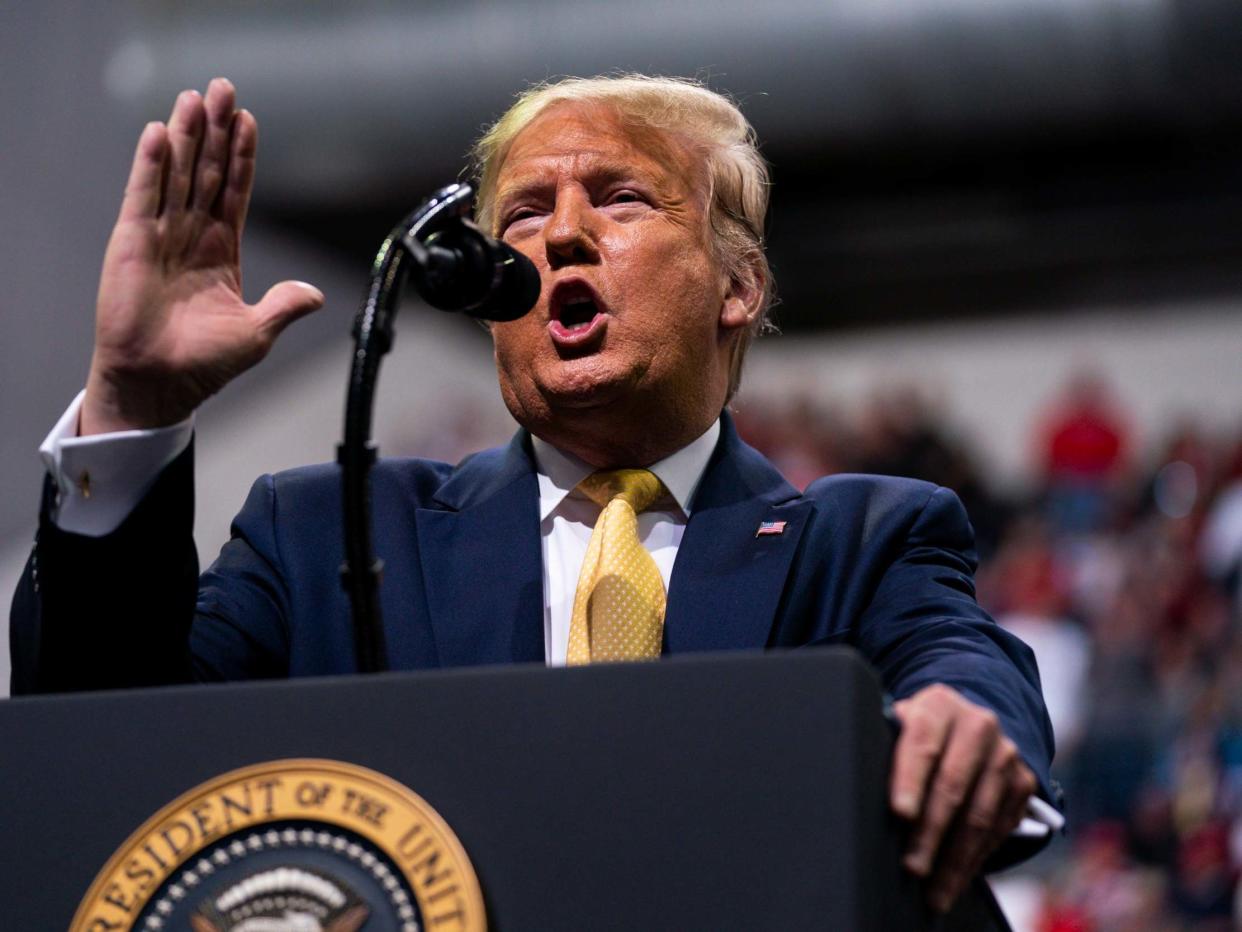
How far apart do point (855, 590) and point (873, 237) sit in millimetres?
6534

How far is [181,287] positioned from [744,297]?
2.58 ft

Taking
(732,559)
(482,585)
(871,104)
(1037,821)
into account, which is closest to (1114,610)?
(871,104)

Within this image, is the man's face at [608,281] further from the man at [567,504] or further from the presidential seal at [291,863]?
Result: the presidential seal at [291,863]

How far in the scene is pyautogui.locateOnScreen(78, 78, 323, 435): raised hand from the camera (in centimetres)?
127

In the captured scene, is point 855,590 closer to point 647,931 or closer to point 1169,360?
point 647,931

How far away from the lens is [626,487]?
170cm

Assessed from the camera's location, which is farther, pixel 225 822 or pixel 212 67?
pixel 212 67

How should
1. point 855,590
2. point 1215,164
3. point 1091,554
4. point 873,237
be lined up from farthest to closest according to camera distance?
point 873,237 < point 1215,164 < point 1091,554 < point 855,590

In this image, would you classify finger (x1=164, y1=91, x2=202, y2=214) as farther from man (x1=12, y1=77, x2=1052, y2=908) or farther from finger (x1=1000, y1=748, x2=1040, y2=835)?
finger (x1=1000, y1=748, x2=1040, y2=835)

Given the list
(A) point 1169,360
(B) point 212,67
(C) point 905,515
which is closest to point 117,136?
(B) point 212,67

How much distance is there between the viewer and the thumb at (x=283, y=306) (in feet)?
4.37

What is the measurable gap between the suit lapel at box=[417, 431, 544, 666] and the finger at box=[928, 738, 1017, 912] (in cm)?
48

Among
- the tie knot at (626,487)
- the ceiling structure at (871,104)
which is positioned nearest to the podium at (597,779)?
the tie knot at (626,487)

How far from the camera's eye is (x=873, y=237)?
26.0ft
